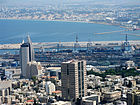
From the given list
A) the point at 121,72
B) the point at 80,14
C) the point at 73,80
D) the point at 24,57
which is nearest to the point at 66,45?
the point at 24,57

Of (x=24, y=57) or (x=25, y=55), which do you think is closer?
(x=24, y=57)

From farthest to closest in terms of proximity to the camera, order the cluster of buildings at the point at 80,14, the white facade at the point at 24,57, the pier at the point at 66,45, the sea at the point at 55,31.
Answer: the cluster of buildings at the point at 80,14
the sea at the point at 55,31
the pier at the point at 66,45
the white facade at the point at 24,57

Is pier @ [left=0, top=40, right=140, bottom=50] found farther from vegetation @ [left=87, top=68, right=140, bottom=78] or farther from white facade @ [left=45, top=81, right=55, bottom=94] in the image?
white facade @ [left=45, top=81, right=55, bottom=94]

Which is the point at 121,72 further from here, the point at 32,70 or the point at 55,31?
the point at 55,31

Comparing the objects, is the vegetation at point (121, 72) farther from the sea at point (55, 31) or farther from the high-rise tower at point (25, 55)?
the sea at point (55, 31)

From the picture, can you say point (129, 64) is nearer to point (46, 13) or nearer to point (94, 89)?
point (94, 89)

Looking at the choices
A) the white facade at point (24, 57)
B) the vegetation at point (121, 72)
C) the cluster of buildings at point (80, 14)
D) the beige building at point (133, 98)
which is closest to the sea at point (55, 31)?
the cluster of buildings at point (80, 14)
